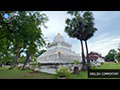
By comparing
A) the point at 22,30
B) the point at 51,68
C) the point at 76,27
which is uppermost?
the point at 76,27

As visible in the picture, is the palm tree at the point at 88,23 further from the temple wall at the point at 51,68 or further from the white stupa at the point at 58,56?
the temple wall at the point at 51,68

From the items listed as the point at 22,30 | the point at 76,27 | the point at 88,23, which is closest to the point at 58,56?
the point at 76,27

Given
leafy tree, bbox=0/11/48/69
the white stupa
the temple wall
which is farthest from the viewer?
the white stupa

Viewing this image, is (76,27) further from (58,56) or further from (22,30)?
(22,30)

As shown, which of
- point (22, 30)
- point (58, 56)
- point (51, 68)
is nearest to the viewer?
point (22, 30)

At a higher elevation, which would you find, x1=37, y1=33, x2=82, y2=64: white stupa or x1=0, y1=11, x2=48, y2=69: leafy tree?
x1=0, y1=11, x2=48, y2=69: leafy tree

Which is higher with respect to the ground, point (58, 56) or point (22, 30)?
point (22, 30)

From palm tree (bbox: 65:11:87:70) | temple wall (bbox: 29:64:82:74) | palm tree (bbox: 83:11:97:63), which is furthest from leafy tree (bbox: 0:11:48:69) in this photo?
palm tree (bbox: 83:11:97:63)

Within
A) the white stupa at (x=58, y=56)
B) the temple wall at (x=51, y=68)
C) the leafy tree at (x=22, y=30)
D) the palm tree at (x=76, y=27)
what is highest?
the palm tree at (x=76, y=27)

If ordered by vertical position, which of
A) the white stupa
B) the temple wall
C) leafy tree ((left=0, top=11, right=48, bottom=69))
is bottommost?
the temple wall

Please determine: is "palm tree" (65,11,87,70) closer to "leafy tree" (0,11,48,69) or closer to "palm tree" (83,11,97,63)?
"palm tree" (83,11,97,63)

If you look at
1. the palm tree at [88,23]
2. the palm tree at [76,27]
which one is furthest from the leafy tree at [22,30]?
the palm tree at [88,23]

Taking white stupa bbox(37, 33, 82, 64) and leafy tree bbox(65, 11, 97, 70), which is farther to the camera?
leafy tree bbox(65, 11, 97, 70)
